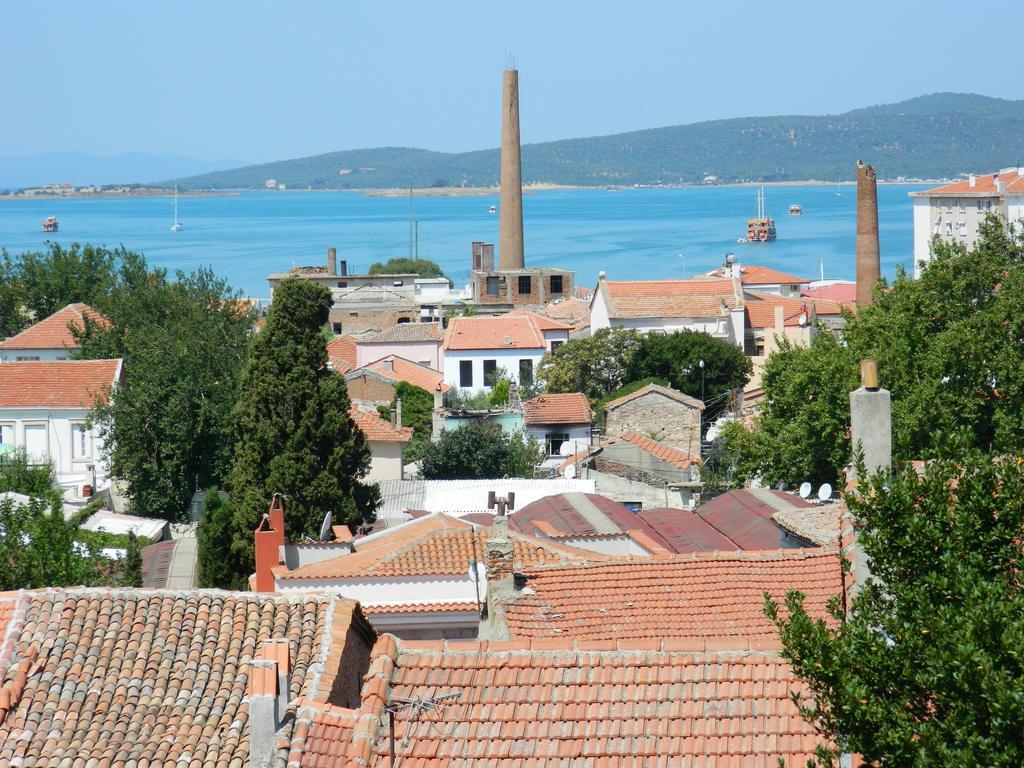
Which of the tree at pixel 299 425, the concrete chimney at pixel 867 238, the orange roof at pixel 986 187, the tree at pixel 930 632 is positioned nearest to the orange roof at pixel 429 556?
the tree at pixel 930 632

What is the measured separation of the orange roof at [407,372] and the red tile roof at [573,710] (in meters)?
34.8

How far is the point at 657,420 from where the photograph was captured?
110 feet

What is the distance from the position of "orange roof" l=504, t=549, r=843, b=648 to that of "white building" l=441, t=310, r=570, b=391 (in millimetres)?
32866

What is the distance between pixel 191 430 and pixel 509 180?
5141 centimetres

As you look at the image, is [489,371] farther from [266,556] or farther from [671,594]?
[671,594]

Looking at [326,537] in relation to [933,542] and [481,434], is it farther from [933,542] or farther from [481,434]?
[481,434]

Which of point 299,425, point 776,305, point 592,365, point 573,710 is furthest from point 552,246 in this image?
point 573,710

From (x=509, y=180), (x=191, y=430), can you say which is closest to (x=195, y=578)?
(x=191, y=430)

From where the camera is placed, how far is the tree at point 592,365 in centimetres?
4125

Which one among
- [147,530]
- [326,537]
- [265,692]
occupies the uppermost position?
[265,692]

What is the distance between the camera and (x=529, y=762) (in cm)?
651

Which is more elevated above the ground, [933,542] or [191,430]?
[933,542]

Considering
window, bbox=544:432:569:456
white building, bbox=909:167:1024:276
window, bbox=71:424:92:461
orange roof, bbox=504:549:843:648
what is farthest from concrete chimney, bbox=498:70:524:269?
orange roof, bbox=504:549:843:648

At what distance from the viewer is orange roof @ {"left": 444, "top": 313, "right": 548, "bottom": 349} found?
45.4m
